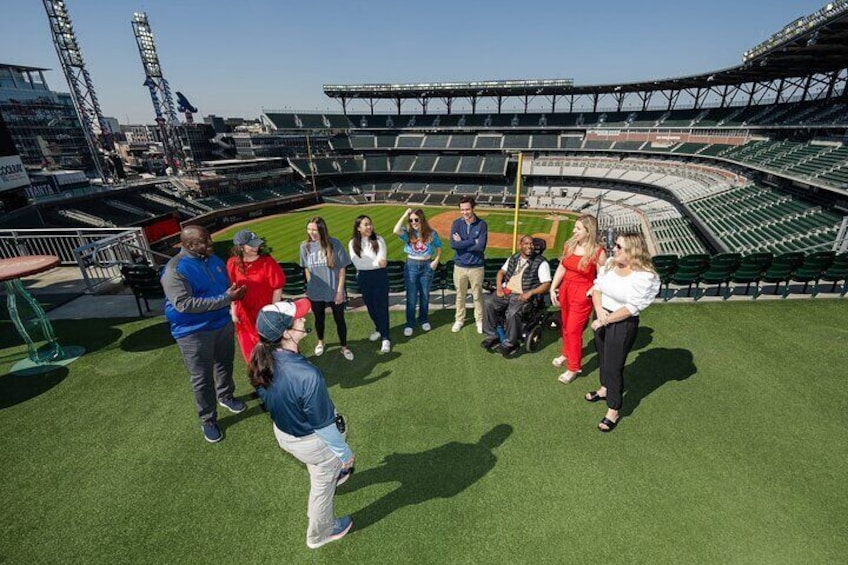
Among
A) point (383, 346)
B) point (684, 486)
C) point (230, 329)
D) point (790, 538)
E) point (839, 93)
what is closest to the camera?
point (790, 538)

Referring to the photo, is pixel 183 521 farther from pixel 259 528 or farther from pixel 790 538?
pixel 790 538

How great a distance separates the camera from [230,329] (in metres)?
4.81

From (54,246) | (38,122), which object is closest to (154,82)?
(38,122)

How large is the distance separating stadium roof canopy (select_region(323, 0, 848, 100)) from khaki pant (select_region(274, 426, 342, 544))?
27.9m

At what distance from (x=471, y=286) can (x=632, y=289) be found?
323 centimetres

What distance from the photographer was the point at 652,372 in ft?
19.4

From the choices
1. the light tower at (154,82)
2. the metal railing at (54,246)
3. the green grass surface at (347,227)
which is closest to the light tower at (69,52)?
the light tower at (154,82)

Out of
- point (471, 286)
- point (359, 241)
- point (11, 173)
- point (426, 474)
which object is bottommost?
point (426, 474)

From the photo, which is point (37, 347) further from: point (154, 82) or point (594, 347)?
point (154, 82)

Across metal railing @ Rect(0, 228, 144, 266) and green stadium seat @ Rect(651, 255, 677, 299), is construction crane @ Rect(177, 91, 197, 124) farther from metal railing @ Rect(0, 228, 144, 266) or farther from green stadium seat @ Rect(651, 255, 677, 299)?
green stadium seat @ Rect(651, 255, 677, 299)

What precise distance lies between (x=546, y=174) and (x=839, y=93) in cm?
2795

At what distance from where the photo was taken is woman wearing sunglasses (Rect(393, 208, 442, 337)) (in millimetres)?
6598

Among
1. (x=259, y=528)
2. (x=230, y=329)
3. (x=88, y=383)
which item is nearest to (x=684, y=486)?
(x=259, y=528)

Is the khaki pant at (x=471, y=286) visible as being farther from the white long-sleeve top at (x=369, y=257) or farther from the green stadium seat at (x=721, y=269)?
the green stadium seat at (x=721, y=269)
